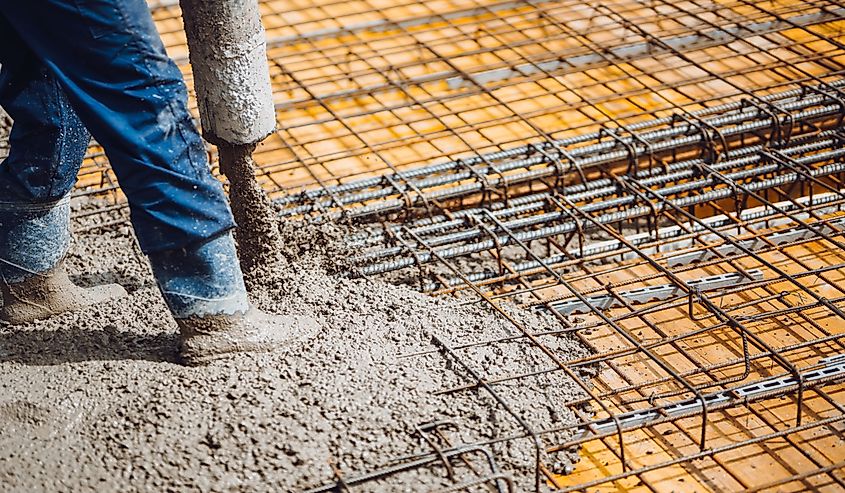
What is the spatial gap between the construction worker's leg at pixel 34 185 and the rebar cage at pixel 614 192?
0.53 meters

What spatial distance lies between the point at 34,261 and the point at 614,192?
1.40m

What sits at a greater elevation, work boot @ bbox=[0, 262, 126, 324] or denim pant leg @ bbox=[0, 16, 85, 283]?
denim pant leg @ bbox=[0, 16, 85, 283]

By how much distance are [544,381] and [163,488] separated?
727mm

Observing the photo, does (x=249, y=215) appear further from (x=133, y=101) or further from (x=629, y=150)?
(x=629, y=150)

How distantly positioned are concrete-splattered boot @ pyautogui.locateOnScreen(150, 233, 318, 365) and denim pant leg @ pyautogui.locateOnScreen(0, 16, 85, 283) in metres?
0.35

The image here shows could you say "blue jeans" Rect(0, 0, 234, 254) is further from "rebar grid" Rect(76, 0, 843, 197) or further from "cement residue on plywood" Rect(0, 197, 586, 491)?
"rebar grid" Rect(76, 0, 843, 197)

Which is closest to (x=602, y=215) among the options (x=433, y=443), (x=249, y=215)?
(x=249, y=215)

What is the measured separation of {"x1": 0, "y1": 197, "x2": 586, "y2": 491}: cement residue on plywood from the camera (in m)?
1.78

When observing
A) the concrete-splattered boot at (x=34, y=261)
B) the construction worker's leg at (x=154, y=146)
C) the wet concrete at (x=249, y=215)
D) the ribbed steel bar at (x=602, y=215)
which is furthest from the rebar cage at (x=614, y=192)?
the concrete-splattered boot at (x=34, y=261)

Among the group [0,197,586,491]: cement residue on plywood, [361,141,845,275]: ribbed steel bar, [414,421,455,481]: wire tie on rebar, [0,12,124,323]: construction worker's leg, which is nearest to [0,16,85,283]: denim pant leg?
[0,12,124,323]: construction worker's leg

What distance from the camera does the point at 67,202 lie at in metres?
2.22

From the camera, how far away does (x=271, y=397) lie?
1898 mm

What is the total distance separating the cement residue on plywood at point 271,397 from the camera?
1780 millimetres

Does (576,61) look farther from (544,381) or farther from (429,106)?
(544,381)
